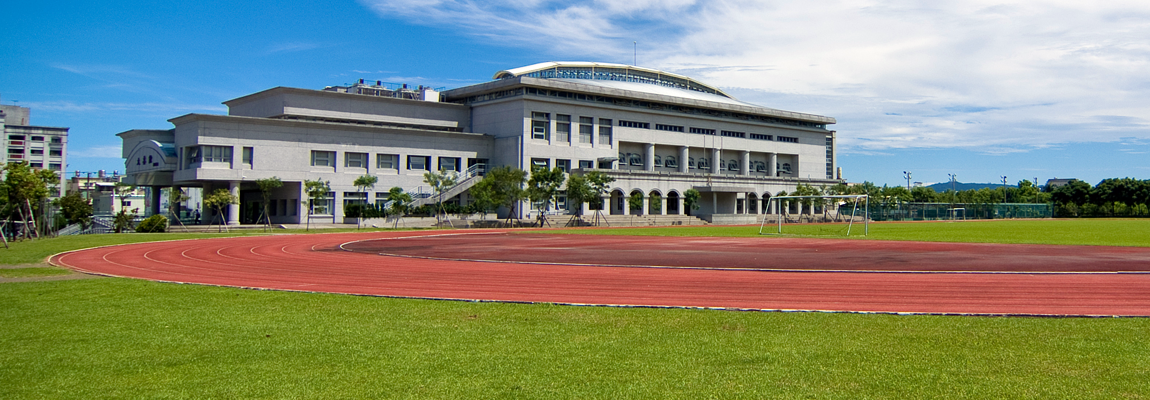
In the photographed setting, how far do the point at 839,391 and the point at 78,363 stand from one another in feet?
26.8

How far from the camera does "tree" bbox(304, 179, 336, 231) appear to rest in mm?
64500

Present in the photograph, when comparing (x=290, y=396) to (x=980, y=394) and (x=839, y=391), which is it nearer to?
(x=839, y=391)

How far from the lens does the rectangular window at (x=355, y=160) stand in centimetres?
7231

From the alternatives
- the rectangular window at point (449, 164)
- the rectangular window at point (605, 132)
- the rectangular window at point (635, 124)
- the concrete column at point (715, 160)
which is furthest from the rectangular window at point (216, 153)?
the concrete column at point (715, 160)

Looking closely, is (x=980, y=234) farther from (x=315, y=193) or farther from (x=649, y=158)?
(x=315, y=193)

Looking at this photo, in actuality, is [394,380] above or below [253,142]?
below

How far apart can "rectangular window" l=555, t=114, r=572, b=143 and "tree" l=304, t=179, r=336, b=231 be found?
2573 centimetres

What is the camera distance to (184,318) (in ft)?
38.3

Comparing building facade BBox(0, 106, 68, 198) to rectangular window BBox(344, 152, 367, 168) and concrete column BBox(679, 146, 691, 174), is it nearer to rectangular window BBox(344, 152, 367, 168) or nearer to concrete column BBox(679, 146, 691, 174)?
rectangular window BBox(344, 152, 367, 168)

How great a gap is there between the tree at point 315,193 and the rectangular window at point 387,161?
5.43 m

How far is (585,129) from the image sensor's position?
8669 cm

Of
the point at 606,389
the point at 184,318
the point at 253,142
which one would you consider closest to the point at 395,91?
the point at 253,142

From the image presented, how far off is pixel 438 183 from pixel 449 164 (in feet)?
20.3

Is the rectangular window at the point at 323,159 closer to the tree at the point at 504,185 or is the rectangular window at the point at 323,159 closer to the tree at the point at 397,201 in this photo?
the tree at the point at 397,201
